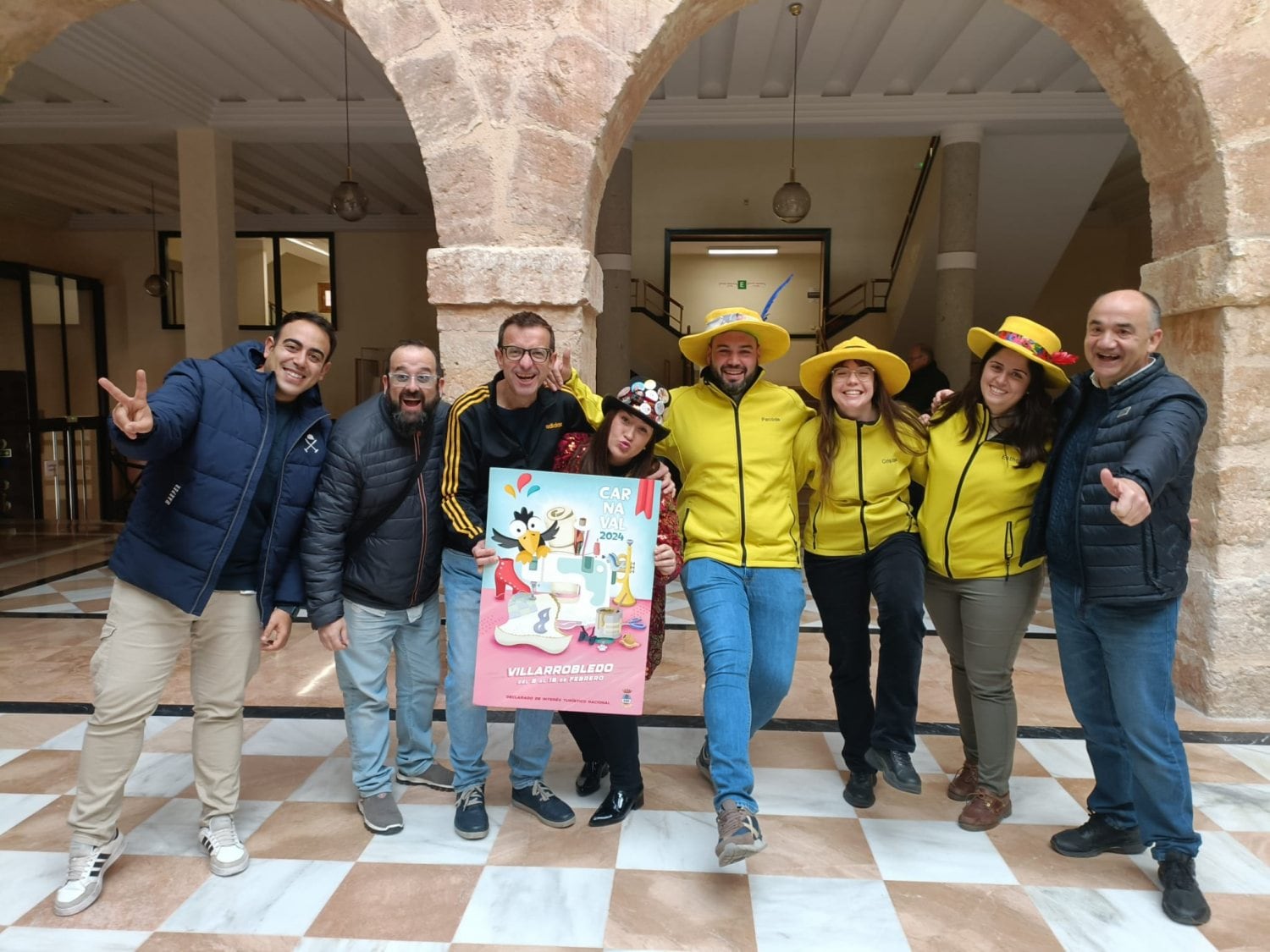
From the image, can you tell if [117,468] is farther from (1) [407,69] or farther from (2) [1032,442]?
(2) [1032,442]

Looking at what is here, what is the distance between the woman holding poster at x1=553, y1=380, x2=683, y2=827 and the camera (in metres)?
2.36

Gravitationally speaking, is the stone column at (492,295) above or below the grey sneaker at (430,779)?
above

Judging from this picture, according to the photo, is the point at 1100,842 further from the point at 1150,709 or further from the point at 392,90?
the point at 392,90

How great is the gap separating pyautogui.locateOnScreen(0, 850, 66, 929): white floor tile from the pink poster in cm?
127

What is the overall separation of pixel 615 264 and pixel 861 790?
677cm

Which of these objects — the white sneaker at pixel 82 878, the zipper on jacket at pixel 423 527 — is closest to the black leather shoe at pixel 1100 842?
the zipper on jacket at pixel 423 527

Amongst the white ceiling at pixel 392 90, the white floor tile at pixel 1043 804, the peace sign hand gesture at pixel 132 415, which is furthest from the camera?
the white ceiling at pixel 392 90

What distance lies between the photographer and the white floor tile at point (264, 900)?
2070 mm

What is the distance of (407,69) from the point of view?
3289 mm

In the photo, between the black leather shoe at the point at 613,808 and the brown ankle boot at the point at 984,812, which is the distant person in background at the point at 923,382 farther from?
the black leather shoe at the point at 613,808

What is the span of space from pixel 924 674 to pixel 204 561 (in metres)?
3.23

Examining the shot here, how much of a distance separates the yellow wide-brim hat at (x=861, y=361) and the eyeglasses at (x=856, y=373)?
3cm

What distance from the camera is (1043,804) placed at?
273 cm

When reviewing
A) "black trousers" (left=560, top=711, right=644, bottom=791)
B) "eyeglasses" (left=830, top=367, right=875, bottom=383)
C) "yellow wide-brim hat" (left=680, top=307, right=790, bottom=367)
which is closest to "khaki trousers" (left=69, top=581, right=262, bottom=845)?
"black trousers" (left=560, top=711, right=644, bottom=791)
